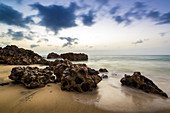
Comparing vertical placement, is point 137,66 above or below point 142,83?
below

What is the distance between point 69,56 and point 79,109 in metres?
37.9

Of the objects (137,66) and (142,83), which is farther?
(137,66)

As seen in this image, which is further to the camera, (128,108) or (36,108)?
(128,108)

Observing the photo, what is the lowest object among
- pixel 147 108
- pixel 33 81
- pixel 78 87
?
pixel 147 108

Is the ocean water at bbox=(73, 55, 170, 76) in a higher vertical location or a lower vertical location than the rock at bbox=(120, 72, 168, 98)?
lower

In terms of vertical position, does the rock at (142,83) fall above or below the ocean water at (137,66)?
above

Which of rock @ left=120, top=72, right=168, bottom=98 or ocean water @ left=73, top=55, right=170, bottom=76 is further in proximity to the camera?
ocean water @ left=73, top=55, right=170, bottom=76

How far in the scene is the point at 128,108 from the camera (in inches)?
81.7

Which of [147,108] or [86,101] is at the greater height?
[86,101]

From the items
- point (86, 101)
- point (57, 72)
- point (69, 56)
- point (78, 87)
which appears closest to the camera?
point (86, 101)

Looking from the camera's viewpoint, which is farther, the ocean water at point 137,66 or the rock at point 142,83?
the ocean water at point 137,66

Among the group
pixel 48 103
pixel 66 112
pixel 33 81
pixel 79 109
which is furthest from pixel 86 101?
pixel 33 81

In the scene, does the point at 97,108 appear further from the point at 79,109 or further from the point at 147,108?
the point at 147,108

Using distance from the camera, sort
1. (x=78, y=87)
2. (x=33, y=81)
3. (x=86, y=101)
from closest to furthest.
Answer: (x=86, y=101)
(x=78, y=87)
(x=33, y=81)
